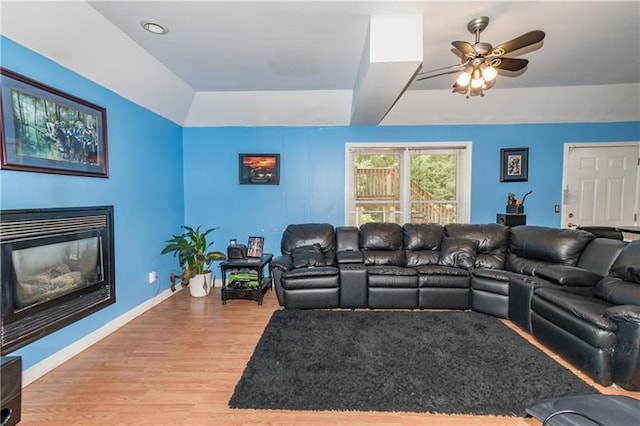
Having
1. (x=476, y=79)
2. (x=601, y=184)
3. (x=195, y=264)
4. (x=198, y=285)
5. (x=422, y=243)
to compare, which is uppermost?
(x=476, y=79)

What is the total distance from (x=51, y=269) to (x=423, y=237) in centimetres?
400

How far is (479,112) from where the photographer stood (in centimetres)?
428

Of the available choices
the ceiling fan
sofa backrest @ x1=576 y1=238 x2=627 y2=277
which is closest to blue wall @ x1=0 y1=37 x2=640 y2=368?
sofa backrest @ x1=576 y1=238 x2=627 y2=277

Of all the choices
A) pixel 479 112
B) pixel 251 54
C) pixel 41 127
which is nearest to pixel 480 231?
pixel 479 112

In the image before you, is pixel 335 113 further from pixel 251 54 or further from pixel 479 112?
pixel 479 112

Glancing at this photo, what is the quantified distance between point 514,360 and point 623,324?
77 cm

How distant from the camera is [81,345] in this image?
2.59 m

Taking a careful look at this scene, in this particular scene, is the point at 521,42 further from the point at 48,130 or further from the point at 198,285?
the point at 198,285

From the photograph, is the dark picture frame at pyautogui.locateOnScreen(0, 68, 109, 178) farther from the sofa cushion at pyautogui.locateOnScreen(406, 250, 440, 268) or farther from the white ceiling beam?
the sofa cushion at pyautogui.locateOnScreen(406, 250, 440, 268)

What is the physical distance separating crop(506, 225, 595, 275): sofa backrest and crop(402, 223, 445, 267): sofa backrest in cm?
87

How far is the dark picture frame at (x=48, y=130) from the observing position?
2.01m

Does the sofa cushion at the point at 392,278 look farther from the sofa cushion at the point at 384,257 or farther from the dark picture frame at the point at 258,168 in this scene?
the dark picture frame at the point at 258,168

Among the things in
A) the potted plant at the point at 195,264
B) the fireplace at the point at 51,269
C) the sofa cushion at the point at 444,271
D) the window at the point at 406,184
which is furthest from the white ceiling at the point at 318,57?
the sofa cushion at the point at 444,271

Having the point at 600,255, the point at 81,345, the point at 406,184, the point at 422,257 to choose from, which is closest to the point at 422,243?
the point at 422,257
